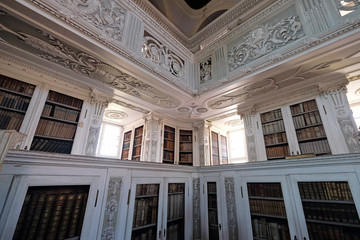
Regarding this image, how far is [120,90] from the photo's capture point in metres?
3.24

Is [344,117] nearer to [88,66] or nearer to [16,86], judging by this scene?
[88,66]

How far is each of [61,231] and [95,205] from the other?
349 millimetres

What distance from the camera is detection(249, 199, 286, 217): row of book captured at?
7.19ft

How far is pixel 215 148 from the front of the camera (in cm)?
499

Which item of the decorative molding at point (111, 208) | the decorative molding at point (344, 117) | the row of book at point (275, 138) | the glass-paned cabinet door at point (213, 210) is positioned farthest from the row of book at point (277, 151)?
the decorative molding at point (111, 208)

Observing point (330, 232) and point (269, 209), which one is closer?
point (330, 232)

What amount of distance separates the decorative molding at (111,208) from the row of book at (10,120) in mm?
1719

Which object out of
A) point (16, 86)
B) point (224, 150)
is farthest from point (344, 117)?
point (16, 86)

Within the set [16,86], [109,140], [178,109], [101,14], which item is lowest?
[109,140]

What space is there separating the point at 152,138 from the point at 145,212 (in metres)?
1.98

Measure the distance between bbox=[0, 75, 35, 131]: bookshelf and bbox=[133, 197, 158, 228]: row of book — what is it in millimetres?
2116

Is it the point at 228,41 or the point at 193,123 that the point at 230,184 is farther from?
the point at 228,41

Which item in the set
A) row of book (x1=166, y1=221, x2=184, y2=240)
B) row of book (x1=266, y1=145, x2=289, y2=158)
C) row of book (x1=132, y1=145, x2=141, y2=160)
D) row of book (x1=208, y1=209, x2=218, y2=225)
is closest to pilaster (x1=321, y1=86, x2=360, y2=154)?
row of book (x1=266, y1=145, x2=289, y2=158)

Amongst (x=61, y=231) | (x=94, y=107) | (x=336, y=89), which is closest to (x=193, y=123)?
(x=94, y=107)
